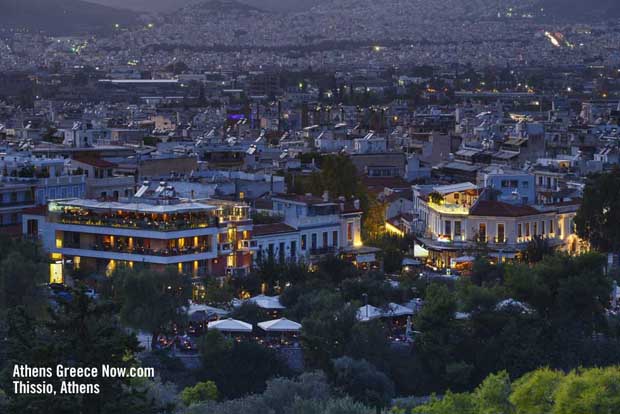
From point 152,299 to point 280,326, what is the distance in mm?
1892

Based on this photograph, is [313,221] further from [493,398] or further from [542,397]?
[542,397]

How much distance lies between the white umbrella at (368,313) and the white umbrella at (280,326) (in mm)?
910

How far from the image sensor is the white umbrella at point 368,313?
2867cm

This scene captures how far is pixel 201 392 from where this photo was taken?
25391 millimetres

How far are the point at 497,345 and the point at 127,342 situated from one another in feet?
38.4

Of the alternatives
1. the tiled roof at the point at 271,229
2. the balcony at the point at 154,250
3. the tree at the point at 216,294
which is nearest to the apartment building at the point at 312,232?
the tiled roof at the point at 271,229

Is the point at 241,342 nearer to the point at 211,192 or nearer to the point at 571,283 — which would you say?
the point at 571,283

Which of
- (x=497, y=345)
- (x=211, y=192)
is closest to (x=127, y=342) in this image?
(x=497, y=345)

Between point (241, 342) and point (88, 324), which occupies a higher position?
point (88, 324)

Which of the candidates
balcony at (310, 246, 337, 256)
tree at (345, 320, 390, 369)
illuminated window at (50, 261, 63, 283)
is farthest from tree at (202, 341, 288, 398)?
balcony at (310, 246, 337, 256)

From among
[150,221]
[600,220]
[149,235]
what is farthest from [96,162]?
[600,220]

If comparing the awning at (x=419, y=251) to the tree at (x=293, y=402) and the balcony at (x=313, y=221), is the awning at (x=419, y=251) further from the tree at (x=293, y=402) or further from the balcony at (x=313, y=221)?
the tree at (x=293, y=402)

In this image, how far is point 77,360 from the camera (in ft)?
57.6

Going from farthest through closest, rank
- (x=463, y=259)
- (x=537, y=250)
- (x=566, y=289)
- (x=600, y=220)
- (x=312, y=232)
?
(x=600, y=220) → (x=537, y=250) → (x=463, y=259) → (x=312, y=232) → (x=566, y=289)
